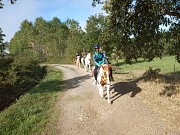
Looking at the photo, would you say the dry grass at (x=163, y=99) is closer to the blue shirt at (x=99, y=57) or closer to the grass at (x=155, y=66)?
the blue shirt at (x=99, y=57)

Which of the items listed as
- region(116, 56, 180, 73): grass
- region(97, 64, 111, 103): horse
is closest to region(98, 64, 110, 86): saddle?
region(97, 64, 111, 103): horse

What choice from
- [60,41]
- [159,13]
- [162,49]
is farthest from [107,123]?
[60,41]

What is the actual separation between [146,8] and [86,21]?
3940 centimetres

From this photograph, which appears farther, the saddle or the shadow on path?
the shadow on path

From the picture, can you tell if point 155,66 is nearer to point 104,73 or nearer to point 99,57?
point 99,57

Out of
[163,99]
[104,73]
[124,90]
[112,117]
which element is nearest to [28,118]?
[112,117]

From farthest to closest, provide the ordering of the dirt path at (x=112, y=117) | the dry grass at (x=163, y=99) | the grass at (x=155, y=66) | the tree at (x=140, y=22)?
1. the grass at (x=155, y=66)
2. the tree at (x=140, y=22)
3. the dry grass at (x=163, y=99)
4. the dirt path at (x=112, y=117)

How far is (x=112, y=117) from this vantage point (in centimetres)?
1052

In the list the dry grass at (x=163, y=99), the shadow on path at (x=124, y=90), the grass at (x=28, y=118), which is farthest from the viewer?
the shadow on path at (x=124, y=90)

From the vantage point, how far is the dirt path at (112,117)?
8938 mm

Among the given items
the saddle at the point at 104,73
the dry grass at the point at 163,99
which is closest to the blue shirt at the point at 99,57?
the saddle at the point at 104,73

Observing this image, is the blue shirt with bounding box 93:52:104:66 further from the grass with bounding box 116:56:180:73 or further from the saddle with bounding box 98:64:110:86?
the grass with bounding box 116:56:180:73

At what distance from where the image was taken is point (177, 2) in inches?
487

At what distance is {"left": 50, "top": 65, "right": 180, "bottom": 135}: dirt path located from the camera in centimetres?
894
